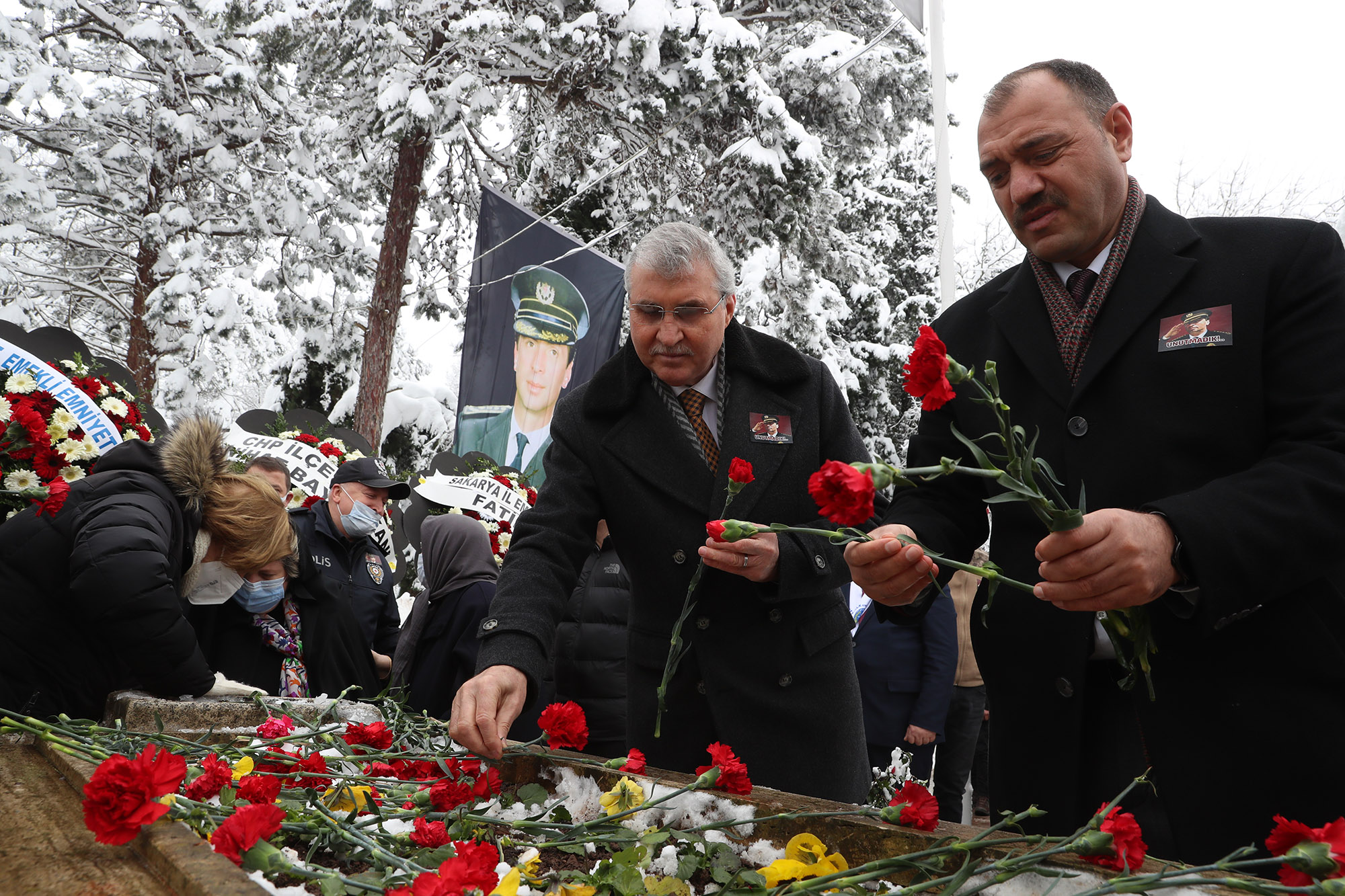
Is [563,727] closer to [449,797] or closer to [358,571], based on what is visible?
[449,797]

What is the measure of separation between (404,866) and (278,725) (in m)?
0.89

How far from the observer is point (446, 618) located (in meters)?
4.34

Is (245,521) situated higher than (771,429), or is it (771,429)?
(771,429)

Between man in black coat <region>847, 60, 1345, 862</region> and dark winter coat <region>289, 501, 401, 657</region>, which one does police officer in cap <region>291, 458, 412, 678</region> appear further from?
man in black coat <region>847, 60, 1345, 862</region>

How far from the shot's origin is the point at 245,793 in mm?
1368

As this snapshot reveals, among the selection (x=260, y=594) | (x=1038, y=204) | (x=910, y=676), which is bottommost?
(x=910, y=676)

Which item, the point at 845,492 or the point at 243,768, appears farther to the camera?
the point at 243,768

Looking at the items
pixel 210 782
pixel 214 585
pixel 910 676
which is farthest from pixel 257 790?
pixel 910 676

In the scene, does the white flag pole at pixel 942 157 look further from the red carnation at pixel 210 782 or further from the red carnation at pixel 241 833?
the red carnation at pixel 241 833

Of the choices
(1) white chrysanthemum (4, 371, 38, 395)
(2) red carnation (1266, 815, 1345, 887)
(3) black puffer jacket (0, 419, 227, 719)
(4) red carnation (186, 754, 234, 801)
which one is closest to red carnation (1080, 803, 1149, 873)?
(2) red carnation (1266, 815, 1345, 887)

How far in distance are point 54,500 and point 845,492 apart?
2.48 meters

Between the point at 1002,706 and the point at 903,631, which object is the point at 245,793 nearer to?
the point at 1002,706

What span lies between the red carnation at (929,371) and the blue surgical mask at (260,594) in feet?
10.2

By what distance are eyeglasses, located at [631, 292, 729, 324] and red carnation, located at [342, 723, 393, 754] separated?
3.33 ft
